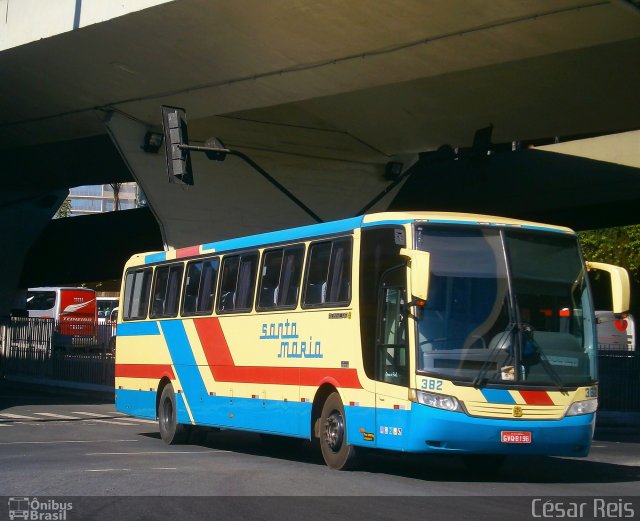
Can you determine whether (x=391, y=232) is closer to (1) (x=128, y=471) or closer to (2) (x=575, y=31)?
(1) (x=128, y=471)

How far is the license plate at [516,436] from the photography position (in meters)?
12.5

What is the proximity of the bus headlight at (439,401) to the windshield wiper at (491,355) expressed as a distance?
0.30m

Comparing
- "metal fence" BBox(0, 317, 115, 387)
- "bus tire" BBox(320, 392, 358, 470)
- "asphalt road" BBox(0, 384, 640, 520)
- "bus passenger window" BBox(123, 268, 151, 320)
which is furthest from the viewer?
"metal fence" BBox(0, 317, 115, 387)

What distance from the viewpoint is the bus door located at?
42.0 ft

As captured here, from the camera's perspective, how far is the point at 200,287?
1808 cm

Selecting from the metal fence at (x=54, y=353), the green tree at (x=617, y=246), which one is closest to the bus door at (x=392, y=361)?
the metal fence at (x=54, y=353)

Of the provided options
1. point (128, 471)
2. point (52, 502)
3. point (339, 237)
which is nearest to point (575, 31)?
point (339, 237)

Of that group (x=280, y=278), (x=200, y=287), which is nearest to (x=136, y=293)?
(x=200, y=287)

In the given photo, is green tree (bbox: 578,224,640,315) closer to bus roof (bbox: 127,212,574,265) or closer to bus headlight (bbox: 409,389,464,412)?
bus roof (bbox: 127,212,574,265)

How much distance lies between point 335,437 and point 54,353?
23.5 m

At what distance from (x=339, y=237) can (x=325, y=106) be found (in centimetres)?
1565

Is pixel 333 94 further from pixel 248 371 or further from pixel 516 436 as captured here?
pixel 516 436

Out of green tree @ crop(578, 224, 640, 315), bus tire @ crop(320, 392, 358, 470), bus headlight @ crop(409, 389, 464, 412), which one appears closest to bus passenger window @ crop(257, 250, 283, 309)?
bus tire @ crop(320, 392, 358, 470)

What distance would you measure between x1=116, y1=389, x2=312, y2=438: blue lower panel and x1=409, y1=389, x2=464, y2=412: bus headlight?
8.70ft
